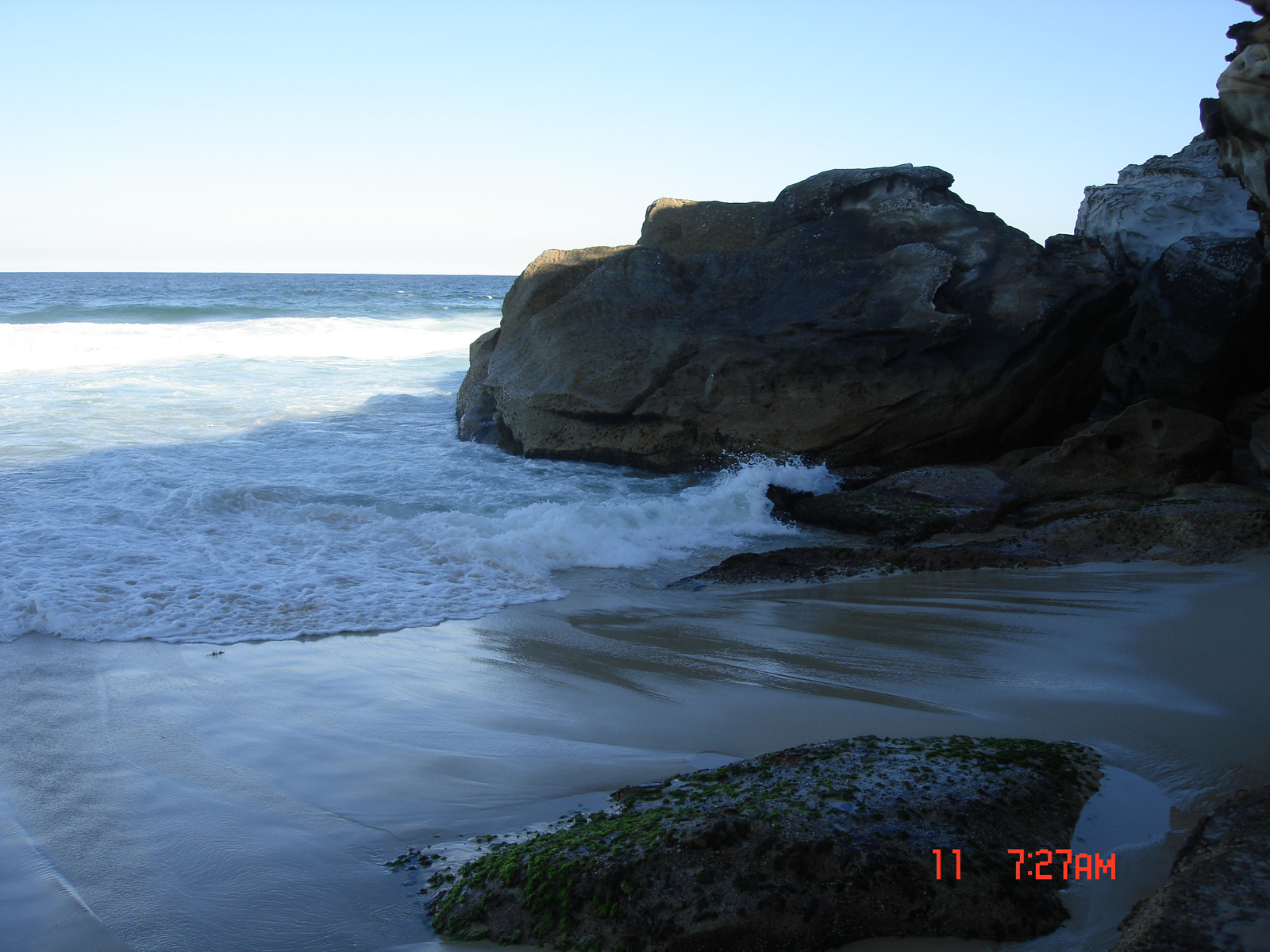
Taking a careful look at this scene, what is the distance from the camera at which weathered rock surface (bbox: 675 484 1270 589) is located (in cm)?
484

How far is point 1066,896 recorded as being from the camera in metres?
1.93

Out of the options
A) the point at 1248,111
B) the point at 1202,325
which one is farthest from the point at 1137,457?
the point at 1202,325

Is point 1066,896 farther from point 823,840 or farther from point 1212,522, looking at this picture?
point 1212,522

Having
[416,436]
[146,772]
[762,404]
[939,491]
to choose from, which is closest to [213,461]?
[416,436]

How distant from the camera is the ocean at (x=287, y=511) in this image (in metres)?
4.77

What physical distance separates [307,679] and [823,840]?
2601mm

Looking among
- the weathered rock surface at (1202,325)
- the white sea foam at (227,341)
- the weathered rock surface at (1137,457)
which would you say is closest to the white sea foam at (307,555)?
the weathered rock surface at (1137,457)

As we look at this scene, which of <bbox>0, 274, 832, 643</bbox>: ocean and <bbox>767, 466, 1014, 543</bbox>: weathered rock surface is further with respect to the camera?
<bbox>767, 466, 1014, 543</bbox>: weathered rock surface

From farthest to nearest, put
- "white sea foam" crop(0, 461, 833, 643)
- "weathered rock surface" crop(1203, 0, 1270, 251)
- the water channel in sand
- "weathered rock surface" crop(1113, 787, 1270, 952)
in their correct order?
1. "weathered rock surface" crop(1203, 0, 1270, 251)
2. "white sea foam" crop(0, 461, 833, 643)
3. the water channel in sand
4. "weathered rock surface" crop(1113, 787, 1270, 952)

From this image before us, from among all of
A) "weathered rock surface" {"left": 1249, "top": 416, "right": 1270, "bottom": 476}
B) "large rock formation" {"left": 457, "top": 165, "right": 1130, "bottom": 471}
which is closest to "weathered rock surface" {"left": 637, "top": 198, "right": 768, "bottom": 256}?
"large rock formation" {"left": 457, "top": 165, "right": 1130, "bottom": 471}

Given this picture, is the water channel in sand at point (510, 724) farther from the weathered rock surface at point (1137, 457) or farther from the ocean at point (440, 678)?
the weathered rock surface at point (1137, 457)

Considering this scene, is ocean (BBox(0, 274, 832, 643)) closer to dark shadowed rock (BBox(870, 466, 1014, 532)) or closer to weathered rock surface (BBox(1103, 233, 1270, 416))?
dark shadowed rock (BBox(870, 466, 1014, 532))

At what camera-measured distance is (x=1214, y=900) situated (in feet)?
5.64

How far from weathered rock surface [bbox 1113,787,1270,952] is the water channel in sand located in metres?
0.10
